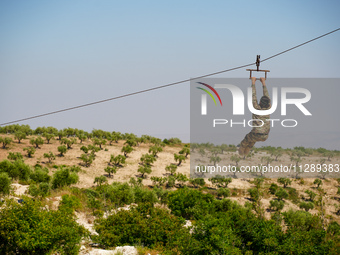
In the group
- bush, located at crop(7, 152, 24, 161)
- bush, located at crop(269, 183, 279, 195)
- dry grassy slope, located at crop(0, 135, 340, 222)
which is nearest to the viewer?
dry grassy slope, located at crop(0, 135, 340, 222)

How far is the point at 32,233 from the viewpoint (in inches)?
603

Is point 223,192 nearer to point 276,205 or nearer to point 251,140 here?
point 276,205

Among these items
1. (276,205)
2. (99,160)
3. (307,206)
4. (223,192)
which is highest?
(99,160)

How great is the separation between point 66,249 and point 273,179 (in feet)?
189

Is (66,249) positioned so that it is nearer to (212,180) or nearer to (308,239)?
(308,239)

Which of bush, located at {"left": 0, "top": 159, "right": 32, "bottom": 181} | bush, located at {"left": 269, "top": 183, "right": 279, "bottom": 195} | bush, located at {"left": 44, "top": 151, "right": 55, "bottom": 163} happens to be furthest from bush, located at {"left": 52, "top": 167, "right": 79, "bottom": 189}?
bush, located at {"left": 269, "top": 183, "right": 279, "bottom": 195}

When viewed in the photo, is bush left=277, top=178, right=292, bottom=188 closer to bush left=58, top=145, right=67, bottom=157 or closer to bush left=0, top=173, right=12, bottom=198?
bush left=58, top=145, right=67, bottom=157

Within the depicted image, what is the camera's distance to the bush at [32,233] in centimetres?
1516

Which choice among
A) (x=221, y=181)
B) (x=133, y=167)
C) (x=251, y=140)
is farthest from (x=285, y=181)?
(x=251, y=140)

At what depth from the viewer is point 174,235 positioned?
19.5 metres

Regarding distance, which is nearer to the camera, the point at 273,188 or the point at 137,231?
the point at 137,231

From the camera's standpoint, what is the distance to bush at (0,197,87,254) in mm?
15156

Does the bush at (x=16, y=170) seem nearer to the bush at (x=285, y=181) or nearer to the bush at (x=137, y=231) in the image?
the bush at (x=137, y=231)

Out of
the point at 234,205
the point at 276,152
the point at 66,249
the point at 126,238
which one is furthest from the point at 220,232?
the point at 276,152
